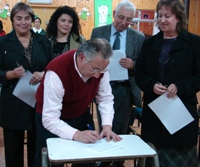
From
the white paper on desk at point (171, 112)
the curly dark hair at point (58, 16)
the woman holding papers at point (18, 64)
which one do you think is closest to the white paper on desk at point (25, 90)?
the woman holding papers at point (18, 64)

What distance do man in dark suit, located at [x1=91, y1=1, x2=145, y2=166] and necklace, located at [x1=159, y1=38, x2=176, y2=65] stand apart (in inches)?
15.9

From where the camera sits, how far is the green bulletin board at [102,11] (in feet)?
24.6

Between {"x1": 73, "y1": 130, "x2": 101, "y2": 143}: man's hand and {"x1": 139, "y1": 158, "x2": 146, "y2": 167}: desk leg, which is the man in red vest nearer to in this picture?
{"x1": 73, "y1": 130, "x2": 101, "y2": 143}: man's hand

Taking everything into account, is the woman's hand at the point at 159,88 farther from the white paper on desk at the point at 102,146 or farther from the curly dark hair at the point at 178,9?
the white paper on desk at the point at 102,146

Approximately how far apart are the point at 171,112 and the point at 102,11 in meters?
6.01

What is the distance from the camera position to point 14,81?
6.83 ft

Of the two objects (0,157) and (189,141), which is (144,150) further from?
(0,157)

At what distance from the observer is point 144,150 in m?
1.41

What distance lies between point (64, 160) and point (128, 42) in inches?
53.0

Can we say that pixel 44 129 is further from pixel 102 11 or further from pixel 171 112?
pixel 102 11

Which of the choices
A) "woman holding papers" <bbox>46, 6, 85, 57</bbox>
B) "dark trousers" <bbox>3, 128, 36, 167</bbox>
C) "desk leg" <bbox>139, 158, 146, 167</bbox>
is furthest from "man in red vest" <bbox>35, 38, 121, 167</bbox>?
"woman holding papers" <bbox>46, 6, 85, 57</bbox>

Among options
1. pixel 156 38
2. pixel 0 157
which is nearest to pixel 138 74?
pixel 156 38

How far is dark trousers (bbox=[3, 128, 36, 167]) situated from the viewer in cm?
218

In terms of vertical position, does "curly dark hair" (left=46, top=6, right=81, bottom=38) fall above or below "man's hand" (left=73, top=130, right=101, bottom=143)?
above
